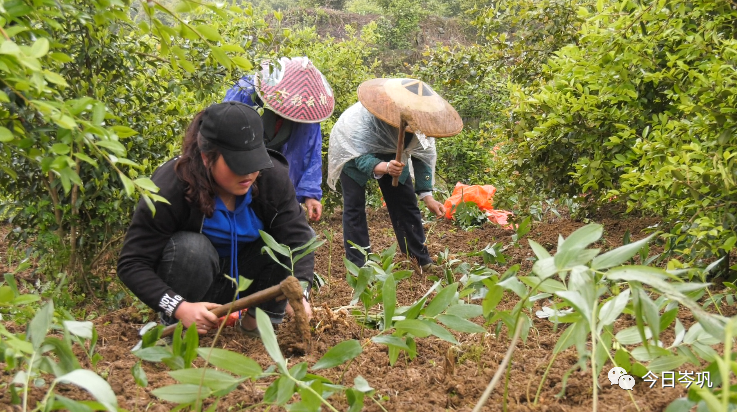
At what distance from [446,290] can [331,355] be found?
0.44 metres

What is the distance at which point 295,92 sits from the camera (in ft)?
11.2

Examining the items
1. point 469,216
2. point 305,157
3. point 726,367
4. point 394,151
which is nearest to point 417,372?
point 726,367

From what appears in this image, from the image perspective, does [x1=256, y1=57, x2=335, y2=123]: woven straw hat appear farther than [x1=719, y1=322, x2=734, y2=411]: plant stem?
Result: Yes

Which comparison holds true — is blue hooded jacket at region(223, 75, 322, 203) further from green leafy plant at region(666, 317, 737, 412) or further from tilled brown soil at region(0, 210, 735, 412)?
green leafy plant at region(666, 317, 737, 412)

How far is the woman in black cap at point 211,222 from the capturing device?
2.28 metres

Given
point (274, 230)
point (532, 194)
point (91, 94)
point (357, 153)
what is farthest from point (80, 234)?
point (532, 194)

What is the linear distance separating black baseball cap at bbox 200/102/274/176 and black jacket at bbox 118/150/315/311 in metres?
0.24

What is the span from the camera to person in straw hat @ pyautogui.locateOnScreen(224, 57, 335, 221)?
3357 millimetres

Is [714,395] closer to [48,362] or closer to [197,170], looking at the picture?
[48,362]

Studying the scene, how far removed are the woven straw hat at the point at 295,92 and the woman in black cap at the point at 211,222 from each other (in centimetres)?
69

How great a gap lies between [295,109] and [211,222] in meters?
1.01

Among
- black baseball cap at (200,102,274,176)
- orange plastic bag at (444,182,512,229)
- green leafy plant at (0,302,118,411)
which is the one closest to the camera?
green leafy plant at (0,302,118,411)

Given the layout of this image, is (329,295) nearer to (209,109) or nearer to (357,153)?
(357,153)

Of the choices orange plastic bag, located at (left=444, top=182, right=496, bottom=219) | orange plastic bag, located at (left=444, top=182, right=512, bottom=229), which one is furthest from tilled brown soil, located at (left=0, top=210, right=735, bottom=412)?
orange plastic bag, located at (left=444, top=182, right=496, bottom=219)
